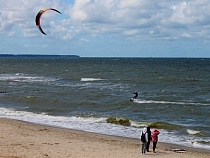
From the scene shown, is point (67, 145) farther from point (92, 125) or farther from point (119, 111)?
point (119, 111)

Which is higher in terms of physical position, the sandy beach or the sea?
the sandy beach

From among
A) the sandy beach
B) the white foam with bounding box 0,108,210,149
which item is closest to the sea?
the white foam with bounding box 0,108,210,149

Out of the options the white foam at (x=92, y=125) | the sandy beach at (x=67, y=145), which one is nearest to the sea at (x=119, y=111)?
the white foam at (x=92, y=125)

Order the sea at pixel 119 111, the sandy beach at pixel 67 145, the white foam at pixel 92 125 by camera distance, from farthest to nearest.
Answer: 1. the sea at pixel 119 111
2. the white foam at pixel 92 125
3. the sandy beach at pixel 67 145

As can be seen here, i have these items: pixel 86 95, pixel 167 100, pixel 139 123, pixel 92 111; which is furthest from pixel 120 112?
pixel 86 95

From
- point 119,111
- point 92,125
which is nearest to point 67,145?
point 92,125

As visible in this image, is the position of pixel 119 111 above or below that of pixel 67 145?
below

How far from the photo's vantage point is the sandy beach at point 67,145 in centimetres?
1612

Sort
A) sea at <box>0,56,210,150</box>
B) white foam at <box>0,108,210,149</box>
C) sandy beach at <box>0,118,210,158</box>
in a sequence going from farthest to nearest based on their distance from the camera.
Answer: sea at <box>0,56,210,150</box> → white foam at <box>0,108,210,149</box> → sandy beach at <box>0,118,210,158</box>

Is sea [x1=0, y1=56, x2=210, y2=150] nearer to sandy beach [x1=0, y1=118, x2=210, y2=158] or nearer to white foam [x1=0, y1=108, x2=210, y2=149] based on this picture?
white foam [x1=0, y1=108, x2=210, y2=149]

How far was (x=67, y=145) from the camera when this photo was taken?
59.4 feet

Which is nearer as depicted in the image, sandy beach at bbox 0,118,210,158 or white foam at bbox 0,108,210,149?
sandy beach at bbox 0,118,210,158

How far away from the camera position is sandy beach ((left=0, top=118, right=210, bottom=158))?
52.9 feet

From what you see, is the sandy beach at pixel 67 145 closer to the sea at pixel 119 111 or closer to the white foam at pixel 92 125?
the white foam at pixel 92 125
